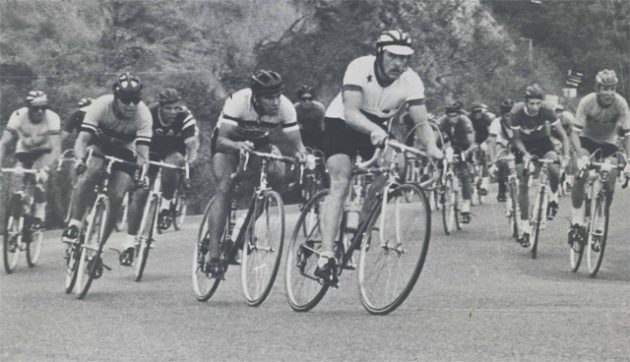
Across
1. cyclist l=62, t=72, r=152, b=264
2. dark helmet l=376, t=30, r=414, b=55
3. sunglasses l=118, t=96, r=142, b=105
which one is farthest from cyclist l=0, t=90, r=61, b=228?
dark helmet l=376, t=30, r=414, b=55

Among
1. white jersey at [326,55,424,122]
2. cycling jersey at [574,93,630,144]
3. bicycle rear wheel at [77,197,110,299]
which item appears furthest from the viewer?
cycling jersey at [574,93,630,144]

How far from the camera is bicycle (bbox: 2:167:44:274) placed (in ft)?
43.3

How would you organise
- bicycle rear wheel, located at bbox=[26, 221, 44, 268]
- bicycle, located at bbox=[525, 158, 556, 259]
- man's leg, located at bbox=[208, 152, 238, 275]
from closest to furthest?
man's leg, located at bbox=[208, 152, 238, 275] < bicycle rear wheel, located at bbox=[26, 221, 44, 268] < bicycle, located at bbox=[525, 158, 556, 259]

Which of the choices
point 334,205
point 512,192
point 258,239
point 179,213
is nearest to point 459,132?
point 512,192

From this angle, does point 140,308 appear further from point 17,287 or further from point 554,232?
point 554,232

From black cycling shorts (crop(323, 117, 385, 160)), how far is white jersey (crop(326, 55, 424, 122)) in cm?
12

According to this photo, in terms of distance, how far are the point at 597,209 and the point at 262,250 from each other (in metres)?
4.47

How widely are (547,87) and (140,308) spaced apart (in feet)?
48.2

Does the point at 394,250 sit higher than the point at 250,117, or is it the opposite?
the point at 250,117

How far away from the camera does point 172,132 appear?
48.1 feet

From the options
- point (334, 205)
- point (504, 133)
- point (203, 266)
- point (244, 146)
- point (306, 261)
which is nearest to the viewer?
point (334, 205)

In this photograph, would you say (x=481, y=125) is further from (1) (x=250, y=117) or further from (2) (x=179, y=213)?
(1) (x=250, y=117)

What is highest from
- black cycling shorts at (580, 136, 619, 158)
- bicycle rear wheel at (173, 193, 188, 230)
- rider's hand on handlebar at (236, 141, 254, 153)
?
black cycling shorts at (580, 136, 619, 158)

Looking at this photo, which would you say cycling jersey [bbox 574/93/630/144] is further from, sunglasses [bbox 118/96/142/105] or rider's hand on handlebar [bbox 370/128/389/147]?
rider's hand on handlebar [bbox 370/128/389/147]
